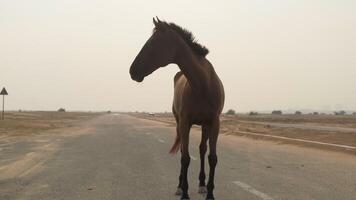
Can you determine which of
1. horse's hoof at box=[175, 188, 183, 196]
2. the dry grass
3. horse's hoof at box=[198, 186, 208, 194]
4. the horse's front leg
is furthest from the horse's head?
the dry grass

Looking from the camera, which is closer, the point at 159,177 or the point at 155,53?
the point at 155,53

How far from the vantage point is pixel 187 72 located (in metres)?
7.66

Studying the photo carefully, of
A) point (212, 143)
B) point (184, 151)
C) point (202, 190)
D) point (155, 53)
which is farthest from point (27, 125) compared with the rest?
point (155, 53)

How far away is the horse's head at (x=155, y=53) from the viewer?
716 centimetres

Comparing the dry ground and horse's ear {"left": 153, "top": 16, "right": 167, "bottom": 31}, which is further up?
horse's ear {"left": 153, "top": 16, "right": 167, "bottom": 31}

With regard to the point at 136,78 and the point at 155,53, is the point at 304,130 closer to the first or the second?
the point at 155,53

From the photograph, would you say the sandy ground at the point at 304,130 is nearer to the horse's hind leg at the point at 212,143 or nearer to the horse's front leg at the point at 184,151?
the horse's hind leg at the point at 212,143

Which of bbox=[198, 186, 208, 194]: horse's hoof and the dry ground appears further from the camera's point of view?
the dry ground

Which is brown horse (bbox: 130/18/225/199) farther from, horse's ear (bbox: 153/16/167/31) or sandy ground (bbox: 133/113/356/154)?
sandy ground (bbox: 133/113/356/154)

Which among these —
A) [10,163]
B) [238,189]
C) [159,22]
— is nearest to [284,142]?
[10,163]

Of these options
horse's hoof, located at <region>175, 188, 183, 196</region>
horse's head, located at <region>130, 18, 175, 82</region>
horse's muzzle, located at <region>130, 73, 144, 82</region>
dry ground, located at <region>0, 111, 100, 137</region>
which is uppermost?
horse's head, located at <region>130, 18, 175, 82</region>

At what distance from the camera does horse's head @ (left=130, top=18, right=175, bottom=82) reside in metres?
7.16

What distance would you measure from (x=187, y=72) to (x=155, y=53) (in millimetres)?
632

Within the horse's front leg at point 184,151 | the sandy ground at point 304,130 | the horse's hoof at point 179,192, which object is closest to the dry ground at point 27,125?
the sandy ground at point 304,130
